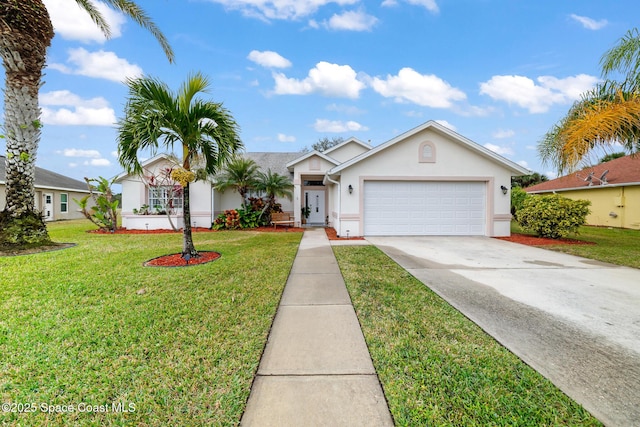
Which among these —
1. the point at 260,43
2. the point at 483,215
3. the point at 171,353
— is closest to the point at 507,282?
the point at 171,353

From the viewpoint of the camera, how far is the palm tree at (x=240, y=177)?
14.6 m

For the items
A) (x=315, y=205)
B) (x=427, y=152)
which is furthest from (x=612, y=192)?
(x=315, y=205)

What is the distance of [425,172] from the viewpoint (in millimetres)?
11641

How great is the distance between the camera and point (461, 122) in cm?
1822

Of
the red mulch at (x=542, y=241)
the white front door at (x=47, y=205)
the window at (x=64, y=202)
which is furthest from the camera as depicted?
the window at (x=64, y=202)

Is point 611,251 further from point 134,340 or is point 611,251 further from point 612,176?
point 134,340

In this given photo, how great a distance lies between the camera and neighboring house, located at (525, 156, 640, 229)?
49.8 feet

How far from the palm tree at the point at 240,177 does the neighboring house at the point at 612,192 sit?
16.6 m

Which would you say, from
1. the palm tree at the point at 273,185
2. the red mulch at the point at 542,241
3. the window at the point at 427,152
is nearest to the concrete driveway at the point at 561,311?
the red mulch at the point at 542,241

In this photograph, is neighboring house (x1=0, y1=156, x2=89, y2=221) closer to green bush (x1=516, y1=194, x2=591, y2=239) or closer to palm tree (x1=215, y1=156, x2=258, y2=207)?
palm tree (x1=215, y1=156, x2=258, y2=207)

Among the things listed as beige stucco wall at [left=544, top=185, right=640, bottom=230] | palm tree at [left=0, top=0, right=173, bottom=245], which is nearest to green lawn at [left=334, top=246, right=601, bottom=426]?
palm tree at [left=0, top=0, right=173, bottom=245]

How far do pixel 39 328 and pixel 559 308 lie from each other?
7292 mm

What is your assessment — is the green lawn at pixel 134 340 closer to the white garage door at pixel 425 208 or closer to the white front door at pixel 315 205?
the white garage door at pixel 425 208

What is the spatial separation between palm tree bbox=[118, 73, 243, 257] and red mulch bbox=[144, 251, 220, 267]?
0.89 feet
